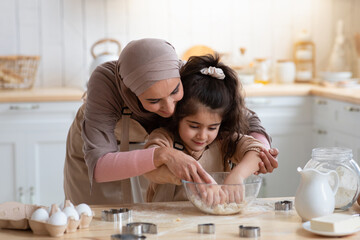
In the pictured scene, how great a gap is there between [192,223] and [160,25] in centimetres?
277

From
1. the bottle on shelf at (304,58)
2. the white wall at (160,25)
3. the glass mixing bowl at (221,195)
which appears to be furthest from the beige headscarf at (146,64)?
the bottle on shelf at (304,58)

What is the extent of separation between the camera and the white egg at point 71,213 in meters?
1.31

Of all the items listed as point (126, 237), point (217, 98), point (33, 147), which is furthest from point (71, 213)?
point (33, 147)

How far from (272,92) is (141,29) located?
107cm

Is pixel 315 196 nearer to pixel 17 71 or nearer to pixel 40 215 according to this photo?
pixel 40 215

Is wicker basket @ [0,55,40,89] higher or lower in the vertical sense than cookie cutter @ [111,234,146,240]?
higher

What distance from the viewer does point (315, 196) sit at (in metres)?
1.37

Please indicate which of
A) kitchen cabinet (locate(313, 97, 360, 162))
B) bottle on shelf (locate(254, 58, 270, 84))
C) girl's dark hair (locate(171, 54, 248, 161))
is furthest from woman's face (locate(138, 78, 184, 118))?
bottle on shelf (locate(254, 58, 270, 84))

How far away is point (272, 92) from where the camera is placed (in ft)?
11.7

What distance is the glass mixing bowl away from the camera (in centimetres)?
144

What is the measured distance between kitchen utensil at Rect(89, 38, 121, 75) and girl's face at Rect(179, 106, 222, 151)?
1874mm

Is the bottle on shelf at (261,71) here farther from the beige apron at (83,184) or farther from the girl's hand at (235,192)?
the girl's hand at (235,192)

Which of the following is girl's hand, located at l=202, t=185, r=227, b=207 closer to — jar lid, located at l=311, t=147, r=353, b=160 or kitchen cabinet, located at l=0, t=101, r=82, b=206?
jar lid, located at l=311, t=147, r=353, b=160

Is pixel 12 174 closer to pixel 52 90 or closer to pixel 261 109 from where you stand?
pixel 52 90
